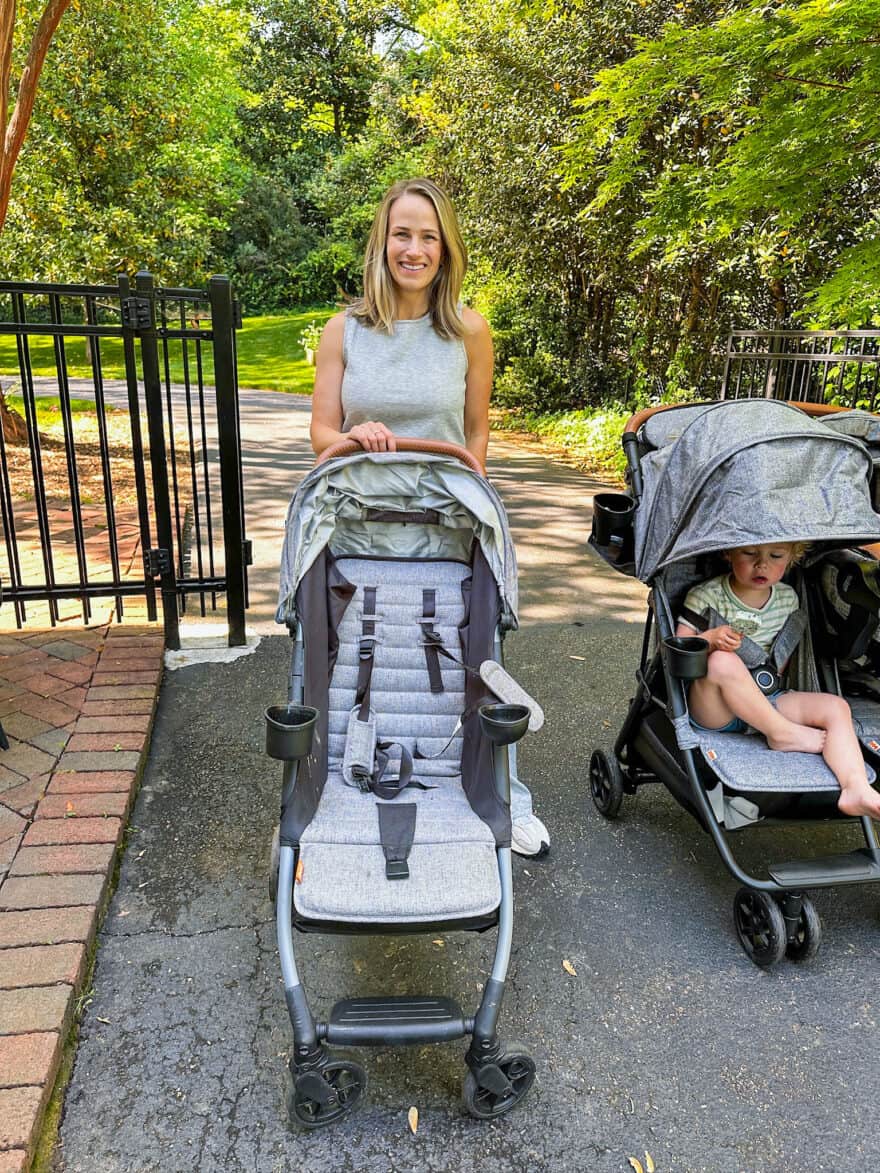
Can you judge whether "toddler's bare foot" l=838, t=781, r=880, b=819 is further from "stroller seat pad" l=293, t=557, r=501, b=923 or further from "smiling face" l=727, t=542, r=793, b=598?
"stroller seat pad" l=293, t=557, r=501, b=923

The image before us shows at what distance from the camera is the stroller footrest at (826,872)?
2391 mm

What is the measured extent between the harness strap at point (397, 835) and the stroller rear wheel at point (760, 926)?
1067 millimetres

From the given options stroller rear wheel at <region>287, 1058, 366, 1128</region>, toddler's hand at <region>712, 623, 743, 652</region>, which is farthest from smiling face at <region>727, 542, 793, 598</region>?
stroller rear wheel at <region>287, 1058, 366, 1128</region>

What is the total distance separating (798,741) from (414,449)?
5.11 ft

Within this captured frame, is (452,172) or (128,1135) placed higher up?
(452,172)

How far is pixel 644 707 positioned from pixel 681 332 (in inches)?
320

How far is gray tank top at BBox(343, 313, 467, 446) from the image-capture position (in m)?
2.81

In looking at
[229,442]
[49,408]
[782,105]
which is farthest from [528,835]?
[49,408]

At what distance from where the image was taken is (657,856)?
9.91ft

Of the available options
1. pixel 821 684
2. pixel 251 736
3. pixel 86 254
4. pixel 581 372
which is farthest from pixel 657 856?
pixel 86 254

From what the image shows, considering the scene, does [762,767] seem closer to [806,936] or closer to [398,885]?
[806,936]

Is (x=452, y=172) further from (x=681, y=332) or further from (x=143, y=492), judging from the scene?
(x=143, y=492)

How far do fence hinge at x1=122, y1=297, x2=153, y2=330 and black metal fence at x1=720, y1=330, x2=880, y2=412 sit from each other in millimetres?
5147

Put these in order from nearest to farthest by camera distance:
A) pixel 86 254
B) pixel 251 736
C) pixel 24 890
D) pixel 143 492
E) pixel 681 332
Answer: pixel 24 890 < pixel 251 736 < pixel 143 492 < pixel 681 332 < pixel 86 254
